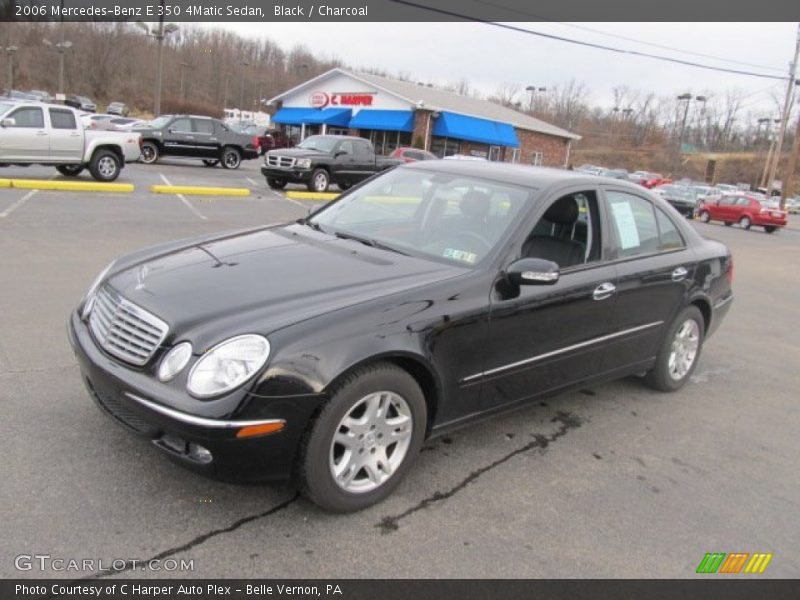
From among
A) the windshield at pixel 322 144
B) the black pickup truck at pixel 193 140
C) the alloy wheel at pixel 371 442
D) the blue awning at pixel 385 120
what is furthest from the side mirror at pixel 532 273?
the blue awning at pixel 385 120

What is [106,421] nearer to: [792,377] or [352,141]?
[792,377]

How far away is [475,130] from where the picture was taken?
3597 cm

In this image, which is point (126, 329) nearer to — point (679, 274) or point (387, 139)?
point (679, 274)

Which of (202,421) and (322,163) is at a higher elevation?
(322,163)

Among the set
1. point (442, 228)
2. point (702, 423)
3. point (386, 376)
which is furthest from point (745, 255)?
point (386, 376)

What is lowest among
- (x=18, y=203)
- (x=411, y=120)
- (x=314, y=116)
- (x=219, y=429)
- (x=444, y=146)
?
(x=18, y=203)

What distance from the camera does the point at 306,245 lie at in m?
3.81

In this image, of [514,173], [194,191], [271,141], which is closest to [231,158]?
[194,191]

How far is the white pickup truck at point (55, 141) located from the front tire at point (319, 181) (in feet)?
16.5

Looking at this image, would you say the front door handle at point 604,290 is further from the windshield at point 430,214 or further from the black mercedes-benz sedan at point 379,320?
the windshield at point 430,214

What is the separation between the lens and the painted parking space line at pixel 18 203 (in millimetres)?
10130

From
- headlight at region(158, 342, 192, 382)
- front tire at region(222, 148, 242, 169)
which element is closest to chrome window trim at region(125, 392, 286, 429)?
headlight at region(158, 342, 192, 382)

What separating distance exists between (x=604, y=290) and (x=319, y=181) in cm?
1563

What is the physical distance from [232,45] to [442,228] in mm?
112744
